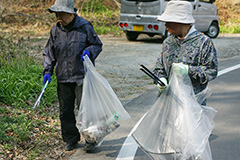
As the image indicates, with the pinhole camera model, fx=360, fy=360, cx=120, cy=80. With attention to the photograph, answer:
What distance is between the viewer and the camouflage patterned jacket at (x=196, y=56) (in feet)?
11.0

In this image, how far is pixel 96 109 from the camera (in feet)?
13.8

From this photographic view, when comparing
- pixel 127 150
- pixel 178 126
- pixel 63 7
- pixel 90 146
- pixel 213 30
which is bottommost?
pixel 213 30

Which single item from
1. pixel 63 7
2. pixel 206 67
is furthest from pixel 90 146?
pixel 206 67

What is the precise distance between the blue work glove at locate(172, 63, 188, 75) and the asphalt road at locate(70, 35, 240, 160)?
4.95ft

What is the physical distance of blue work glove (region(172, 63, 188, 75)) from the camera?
10.8 ft

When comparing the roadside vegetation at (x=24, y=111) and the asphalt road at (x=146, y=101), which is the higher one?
the roadside vegetation at (x=24, y=111)

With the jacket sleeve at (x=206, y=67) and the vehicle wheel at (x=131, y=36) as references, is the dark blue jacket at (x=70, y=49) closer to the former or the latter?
the jacket sleeve at (x=206, y=67)

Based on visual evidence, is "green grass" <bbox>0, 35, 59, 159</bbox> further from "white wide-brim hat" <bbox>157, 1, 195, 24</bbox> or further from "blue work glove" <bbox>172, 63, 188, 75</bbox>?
"white wide-brim hat" <bbox>157, 1, 195, 24</bbox>

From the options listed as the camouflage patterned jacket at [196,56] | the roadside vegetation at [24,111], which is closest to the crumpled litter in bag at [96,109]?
the roadside vegetation at [24,111]

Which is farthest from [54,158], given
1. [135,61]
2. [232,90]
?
[135,61]

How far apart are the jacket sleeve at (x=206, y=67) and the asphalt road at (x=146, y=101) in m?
1.48

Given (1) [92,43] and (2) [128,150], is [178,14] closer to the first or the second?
(1) [92,43]

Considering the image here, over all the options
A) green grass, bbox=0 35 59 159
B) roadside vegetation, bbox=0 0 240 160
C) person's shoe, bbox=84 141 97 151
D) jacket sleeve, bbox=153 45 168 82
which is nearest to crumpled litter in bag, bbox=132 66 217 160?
jacket sleeve, bbox=153 45 168 82

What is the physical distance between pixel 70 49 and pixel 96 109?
0.77 meters
